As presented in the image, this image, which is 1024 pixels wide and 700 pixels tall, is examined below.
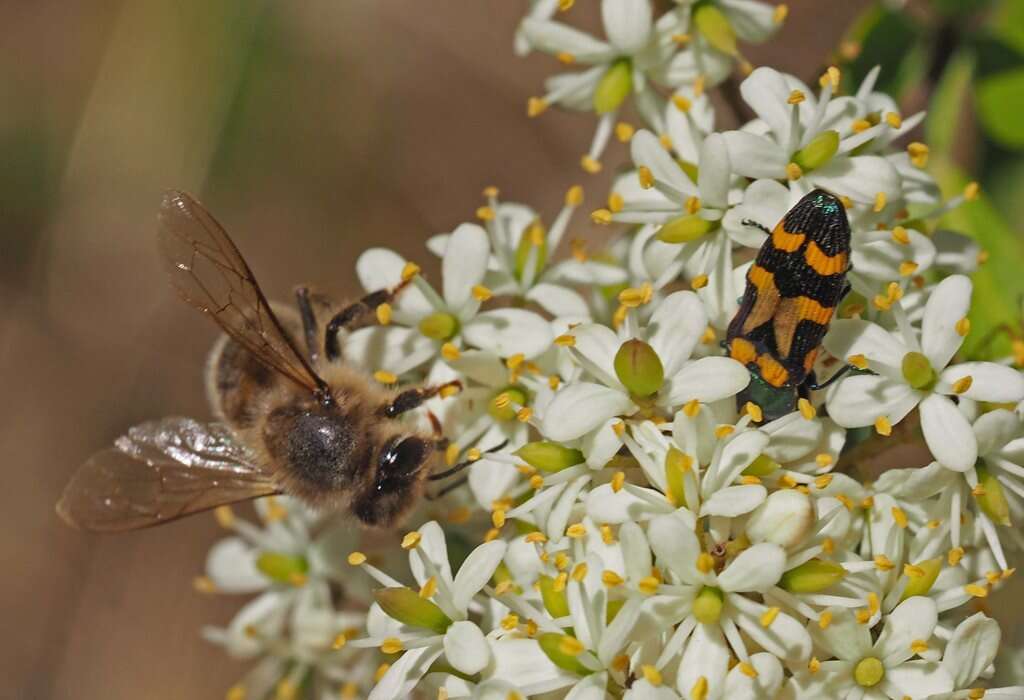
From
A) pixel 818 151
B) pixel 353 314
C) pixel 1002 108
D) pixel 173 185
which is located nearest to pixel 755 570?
pixel 818 151

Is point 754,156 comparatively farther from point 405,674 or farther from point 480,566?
point 405,674

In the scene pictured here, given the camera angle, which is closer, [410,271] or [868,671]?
[868,671]

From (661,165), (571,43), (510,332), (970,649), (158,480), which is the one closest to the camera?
(970,649)

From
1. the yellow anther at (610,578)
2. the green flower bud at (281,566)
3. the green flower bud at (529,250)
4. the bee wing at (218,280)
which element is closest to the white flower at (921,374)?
the yellow anther at (610,578)

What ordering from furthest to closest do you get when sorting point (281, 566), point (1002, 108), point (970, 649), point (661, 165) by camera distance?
point (1002, 108)
point (281, 566)
point (661, 165)
point (970, 649)

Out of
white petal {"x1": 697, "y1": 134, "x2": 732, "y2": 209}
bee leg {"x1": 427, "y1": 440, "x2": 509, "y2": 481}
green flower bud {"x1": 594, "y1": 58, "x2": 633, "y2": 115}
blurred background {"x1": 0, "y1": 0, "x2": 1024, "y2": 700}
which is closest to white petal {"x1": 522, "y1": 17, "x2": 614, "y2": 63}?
green flower bud {"x1": 594, "y1": 58, "x2": 633, "y2": 115}

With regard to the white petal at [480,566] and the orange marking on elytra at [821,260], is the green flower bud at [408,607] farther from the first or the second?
the orange marking on elytra at [821,260]

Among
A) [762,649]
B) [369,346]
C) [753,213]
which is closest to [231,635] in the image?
[369,346]
